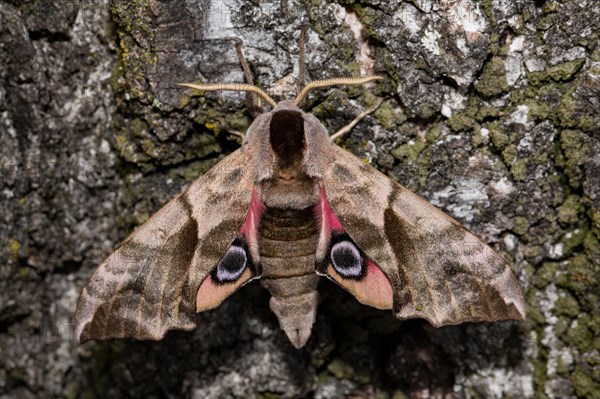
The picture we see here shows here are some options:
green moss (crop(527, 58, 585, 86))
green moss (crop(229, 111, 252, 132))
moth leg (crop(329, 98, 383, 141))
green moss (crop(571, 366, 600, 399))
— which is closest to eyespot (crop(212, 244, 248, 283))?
green moss (crop(229, 111, 252, 132))

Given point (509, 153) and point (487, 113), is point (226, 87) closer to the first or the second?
point (487, 113)

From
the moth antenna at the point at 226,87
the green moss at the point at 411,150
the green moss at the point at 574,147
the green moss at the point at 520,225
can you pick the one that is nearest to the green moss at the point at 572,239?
the green moss at the point at 520,225

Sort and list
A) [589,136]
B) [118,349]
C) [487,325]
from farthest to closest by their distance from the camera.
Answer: [118,349] → [487,325] → [589,136]

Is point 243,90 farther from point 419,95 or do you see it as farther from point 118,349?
point 118,349

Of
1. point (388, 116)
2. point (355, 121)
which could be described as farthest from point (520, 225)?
point (355, 121)

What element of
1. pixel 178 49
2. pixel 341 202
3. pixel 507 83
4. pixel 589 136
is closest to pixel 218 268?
pixel 341 202

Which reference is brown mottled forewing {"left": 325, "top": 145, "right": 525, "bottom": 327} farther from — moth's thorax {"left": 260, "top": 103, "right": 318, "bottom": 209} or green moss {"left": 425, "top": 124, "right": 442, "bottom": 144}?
green moss {"left": 425, "top": 124, "right": 442, "bottom": 144}

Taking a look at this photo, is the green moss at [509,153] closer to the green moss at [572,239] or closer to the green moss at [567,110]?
the green moss at [567,110]
